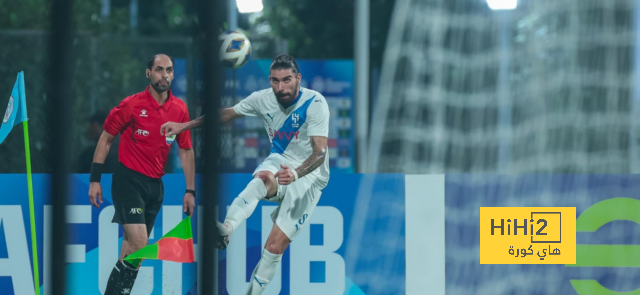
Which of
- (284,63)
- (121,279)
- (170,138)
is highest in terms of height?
(284,63)

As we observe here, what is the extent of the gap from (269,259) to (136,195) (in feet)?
2.30

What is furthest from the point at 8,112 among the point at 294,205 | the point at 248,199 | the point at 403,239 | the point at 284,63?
the point at 403,239

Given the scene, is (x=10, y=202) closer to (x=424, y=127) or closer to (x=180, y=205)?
(x=180, y=205)

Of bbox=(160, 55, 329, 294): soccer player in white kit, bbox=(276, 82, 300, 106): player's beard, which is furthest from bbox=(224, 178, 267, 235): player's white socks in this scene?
bbox=(276, 82, 300, 106): player's beard

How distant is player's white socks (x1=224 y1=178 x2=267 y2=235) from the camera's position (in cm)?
312

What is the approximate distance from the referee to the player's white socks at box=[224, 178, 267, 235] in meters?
0.23

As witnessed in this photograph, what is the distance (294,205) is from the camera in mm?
3361

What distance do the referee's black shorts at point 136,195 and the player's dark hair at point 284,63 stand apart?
760mm

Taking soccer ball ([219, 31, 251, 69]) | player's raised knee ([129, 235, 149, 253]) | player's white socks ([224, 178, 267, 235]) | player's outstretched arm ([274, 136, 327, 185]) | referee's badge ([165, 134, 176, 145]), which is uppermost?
soccer ball ([219, 31, 251, 69])

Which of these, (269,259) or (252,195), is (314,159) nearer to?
(252,195)

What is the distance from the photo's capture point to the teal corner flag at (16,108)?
286 centimetres

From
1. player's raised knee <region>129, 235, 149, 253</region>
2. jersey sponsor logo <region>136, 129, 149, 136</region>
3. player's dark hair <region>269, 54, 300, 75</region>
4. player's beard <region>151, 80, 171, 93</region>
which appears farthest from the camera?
player's raised knee <region>129, 235, 149, 253</region>

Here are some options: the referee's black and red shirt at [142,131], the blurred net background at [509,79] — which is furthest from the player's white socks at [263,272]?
the blurred net background at [509,79]

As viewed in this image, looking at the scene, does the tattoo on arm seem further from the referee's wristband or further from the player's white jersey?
the referee's wristband
